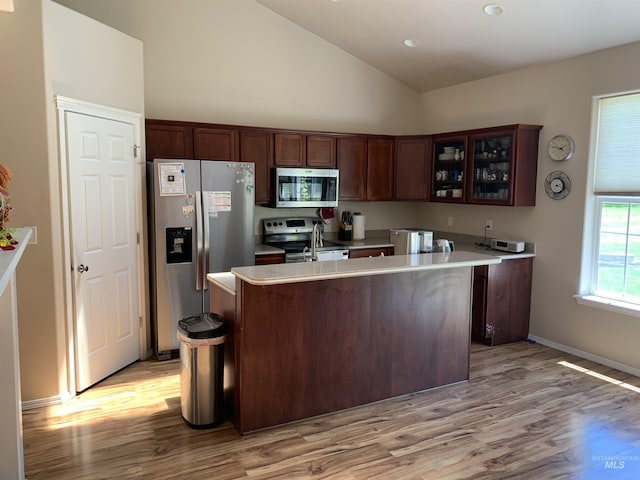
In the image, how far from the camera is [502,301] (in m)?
4.96

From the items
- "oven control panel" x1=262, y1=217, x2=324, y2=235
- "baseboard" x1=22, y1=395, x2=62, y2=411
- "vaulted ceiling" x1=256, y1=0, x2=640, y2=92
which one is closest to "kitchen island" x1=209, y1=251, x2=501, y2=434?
"baseboard" x1=22, y1=395, x2=62, y2=411

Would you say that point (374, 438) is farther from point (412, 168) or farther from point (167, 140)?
point (412, 168)

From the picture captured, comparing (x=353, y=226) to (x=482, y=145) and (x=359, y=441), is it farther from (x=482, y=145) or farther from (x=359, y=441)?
(x=359, y=441)

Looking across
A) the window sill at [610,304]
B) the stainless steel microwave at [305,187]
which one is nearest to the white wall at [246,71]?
the stainless steel microwave at [305,187]

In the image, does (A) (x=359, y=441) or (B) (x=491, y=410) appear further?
(B) (x=491, y=410)

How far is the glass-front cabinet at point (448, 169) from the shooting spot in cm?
554

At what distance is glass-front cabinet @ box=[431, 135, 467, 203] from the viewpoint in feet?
18.2

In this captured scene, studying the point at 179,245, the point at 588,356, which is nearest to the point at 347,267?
the point at 179,245

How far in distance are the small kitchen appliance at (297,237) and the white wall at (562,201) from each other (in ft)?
6.11

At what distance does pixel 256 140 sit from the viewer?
17.2ft

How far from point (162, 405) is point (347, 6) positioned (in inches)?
160

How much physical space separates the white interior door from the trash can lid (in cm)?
107

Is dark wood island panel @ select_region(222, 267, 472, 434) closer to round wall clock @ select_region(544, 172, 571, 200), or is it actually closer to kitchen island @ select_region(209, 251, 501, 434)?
kitchen island @ select_region(209, 251, 501, 434)

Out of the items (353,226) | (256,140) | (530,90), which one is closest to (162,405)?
(256,140)
